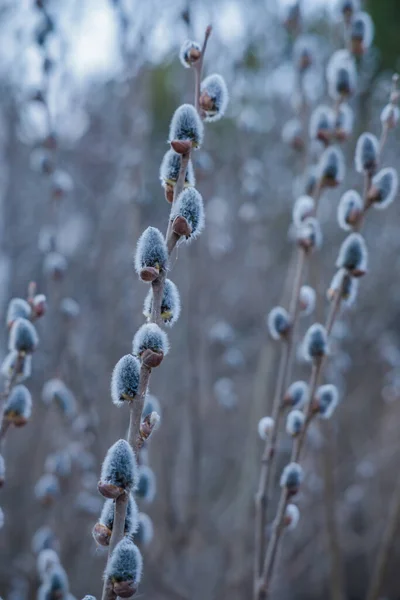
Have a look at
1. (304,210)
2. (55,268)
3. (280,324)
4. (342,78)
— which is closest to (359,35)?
(342,78)

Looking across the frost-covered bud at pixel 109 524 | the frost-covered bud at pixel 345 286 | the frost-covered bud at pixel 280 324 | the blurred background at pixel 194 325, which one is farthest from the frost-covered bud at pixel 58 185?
the frost-covered bud at pixel 109 524

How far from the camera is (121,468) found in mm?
716

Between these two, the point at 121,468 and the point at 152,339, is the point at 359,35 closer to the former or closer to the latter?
the point at 152,339

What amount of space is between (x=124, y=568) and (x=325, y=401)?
58 centimetres

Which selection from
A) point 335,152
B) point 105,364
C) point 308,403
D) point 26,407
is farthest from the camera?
point 105,364

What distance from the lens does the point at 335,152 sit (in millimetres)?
1272

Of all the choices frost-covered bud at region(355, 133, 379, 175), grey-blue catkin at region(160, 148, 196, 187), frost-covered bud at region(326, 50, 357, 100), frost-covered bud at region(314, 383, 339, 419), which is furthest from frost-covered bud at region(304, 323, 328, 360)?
frost-covered bud at region(326, 50, 357, 100)

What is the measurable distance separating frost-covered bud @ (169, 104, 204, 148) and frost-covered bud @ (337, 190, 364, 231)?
0.45 meters

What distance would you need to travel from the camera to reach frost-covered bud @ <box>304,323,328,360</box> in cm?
113

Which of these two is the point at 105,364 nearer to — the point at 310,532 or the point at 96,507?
the point at 96,507

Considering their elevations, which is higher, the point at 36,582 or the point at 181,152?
the point at 181,152

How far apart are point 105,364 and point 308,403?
1.56 m

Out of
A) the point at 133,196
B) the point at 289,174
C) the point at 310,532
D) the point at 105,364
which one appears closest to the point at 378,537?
the point at 310,532

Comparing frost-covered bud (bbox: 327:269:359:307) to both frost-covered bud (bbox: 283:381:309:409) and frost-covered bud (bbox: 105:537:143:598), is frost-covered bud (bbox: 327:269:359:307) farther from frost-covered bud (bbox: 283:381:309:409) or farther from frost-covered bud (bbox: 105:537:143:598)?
frost-covered bud (bbox: 105:537:143:598)
